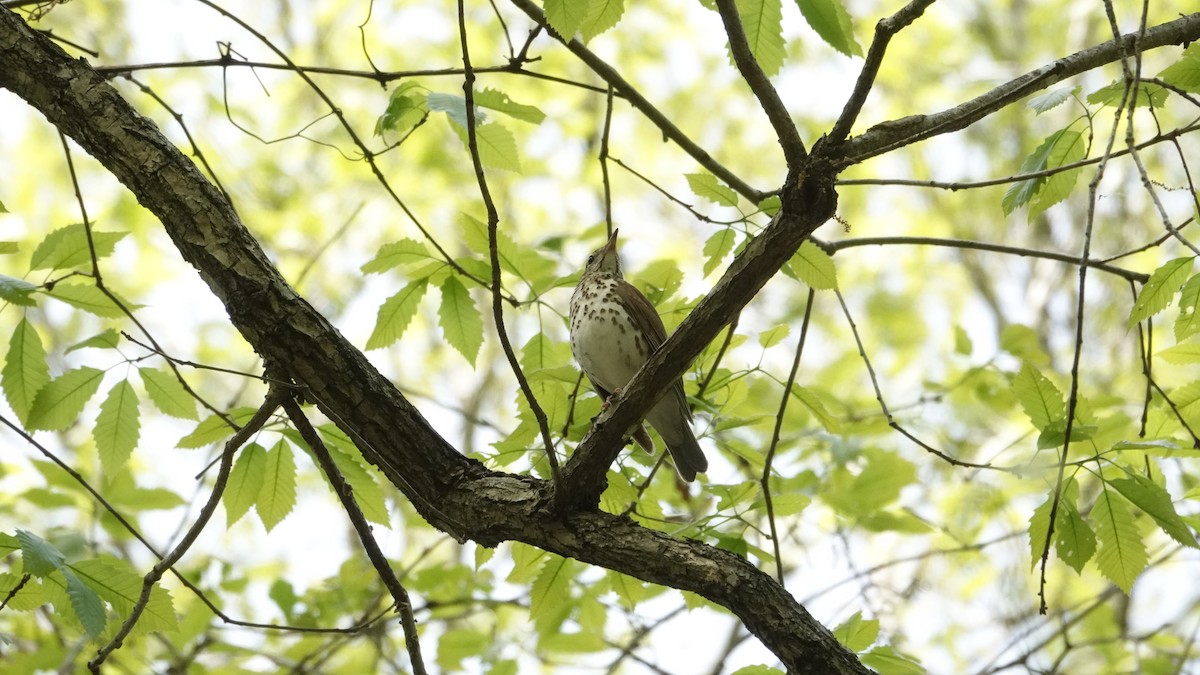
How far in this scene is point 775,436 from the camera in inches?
130

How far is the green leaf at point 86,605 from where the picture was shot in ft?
8.23

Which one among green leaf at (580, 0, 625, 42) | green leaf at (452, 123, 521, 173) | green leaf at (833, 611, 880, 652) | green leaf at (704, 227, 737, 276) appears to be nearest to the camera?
green leaf at (580, 0, 625, 42)

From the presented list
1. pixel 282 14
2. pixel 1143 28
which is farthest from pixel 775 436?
pixel 282 14

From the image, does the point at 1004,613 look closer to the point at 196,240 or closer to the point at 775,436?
the point at 775,436

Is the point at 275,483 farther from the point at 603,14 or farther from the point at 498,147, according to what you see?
the point at 603,14

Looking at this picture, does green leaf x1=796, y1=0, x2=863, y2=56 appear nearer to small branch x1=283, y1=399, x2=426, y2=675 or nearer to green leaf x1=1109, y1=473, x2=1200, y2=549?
green leaf x1=1109, y1=473, x2=1200, y2=549

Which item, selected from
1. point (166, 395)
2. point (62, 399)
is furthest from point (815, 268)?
point (62, 399)

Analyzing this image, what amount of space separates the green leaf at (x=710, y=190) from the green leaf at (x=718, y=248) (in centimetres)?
1

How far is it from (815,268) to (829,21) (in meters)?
0.78

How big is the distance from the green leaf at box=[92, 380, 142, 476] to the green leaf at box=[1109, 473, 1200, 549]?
291cm

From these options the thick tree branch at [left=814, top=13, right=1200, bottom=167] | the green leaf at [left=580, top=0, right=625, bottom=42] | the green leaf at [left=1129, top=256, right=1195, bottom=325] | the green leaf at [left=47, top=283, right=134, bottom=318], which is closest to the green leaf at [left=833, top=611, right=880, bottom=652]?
the green leaf at [left=1129, top=256, right=1195, bottom=325]

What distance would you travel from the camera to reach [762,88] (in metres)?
2.48

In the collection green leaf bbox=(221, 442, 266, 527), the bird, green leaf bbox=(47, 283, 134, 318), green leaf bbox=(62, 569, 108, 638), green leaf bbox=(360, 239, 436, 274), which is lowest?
green leaf bbox=(62, 569, 108, 638)

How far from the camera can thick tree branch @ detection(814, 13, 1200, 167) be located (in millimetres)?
2375
